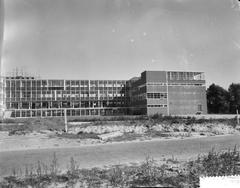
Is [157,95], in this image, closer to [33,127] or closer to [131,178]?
[33,127]

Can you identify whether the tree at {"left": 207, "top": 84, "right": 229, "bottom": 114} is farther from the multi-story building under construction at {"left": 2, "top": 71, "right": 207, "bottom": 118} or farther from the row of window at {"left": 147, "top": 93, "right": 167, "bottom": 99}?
the row of window at {"left": 147, "top": 93, "right": 167, "bottom": 99}

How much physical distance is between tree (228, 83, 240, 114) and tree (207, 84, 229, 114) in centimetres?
82

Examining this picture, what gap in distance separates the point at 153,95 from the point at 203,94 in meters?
12.3

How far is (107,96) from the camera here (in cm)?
6556

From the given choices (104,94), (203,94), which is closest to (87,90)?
(104,94)

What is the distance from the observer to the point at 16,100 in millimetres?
58781

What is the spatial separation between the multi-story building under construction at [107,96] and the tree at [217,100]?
224cm

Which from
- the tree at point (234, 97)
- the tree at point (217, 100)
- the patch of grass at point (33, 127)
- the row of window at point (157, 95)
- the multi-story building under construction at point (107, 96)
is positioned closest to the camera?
the patch of grass at point (33, 127)

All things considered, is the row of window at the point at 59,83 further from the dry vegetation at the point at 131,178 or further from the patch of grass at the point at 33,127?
the dry vegetation at the point at 131,178

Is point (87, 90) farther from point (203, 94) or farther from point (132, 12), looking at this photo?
point (132, 12)

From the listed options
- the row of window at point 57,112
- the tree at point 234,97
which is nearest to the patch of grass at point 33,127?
the row of window at point 57,112

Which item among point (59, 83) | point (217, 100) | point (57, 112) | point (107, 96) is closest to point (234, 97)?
point (217, 100)

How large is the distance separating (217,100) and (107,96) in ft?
93.2

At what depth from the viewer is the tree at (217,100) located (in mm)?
52094
